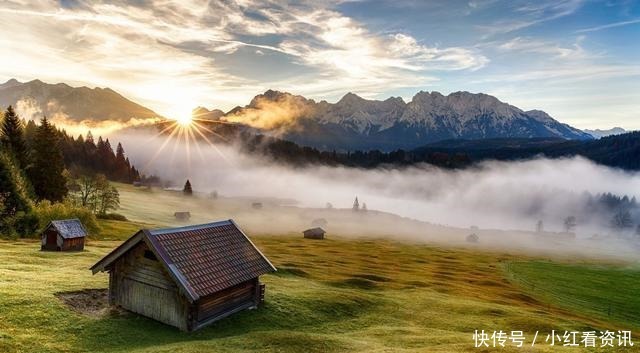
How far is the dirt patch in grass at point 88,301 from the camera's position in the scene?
31.2m

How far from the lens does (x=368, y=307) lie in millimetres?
41750

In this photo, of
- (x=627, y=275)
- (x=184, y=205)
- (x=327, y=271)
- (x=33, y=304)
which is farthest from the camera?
(x=184, y=205)

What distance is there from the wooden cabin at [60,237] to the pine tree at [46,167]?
4136 centimetres

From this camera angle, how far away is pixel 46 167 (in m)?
94.9

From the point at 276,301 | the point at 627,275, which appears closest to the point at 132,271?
the point at 276,301

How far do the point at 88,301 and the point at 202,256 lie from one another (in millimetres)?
9940

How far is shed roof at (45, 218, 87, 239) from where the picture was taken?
57750mm

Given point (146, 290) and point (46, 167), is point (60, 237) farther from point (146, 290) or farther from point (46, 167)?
point (46, 167)

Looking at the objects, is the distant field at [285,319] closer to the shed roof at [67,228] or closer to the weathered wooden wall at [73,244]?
the weathered wooden wall at [73,244]

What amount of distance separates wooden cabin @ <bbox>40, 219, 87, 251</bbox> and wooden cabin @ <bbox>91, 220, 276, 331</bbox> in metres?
30.3

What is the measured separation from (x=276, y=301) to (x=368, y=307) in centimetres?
952

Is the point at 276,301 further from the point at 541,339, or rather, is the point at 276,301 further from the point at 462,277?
the point at 462,277

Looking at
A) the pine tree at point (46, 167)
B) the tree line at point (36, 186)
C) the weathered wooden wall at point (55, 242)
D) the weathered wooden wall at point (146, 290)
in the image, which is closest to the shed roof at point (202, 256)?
the weathered wooden wall at point (146, 290)

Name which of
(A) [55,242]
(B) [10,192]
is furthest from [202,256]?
(B) [10,192]
